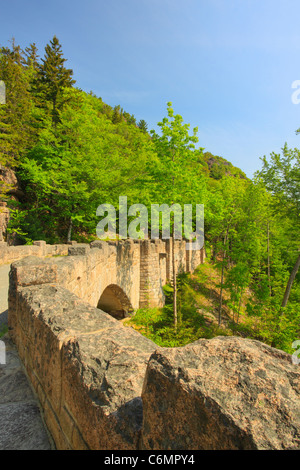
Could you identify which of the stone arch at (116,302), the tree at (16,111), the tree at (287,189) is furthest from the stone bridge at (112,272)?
the tree at (16,111)

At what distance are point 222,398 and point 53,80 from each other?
105ft

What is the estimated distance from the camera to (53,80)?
26047 mm

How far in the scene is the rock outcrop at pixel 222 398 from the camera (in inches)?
34.0

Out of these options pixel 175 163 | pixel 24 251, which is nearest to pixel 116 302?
pixel 24 251

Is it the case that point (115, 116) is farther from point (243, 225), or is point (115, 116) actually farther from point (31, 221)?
point (243, 225)

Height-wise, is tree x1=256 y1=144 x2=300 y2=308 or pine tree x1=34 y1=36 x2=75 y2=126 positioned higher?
pine tree x1=34 y1=36 x2=75 y2=126

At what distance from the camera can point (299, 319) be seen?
13148mm

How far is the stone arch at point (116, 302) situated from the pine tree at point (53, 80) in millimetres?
19843

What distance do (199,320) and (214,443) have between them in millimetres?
14602

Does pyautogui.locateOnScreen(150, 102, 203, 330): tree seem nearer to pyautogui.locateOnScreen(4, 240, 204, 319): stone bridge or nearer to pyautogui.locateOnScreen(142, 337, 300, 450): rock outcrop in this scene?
pyautogui.locateOnScreen(4, 240, 204, 319): stone bridge

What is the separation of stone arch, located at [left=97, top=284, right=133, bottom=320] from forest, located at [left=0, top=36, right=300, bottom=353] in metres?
1.30

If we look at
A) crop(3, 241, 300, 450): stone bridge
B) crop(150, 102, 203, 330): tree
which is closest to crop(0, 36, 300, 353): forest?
crop(150, 102, 203, 330): tree

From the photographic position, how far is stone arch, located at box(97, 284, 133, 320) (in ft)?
39.3

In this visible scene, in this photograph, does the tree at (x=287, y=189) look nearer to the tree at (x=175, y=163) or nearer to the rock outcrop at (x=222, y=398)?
the tree at (x=175, y=163)
